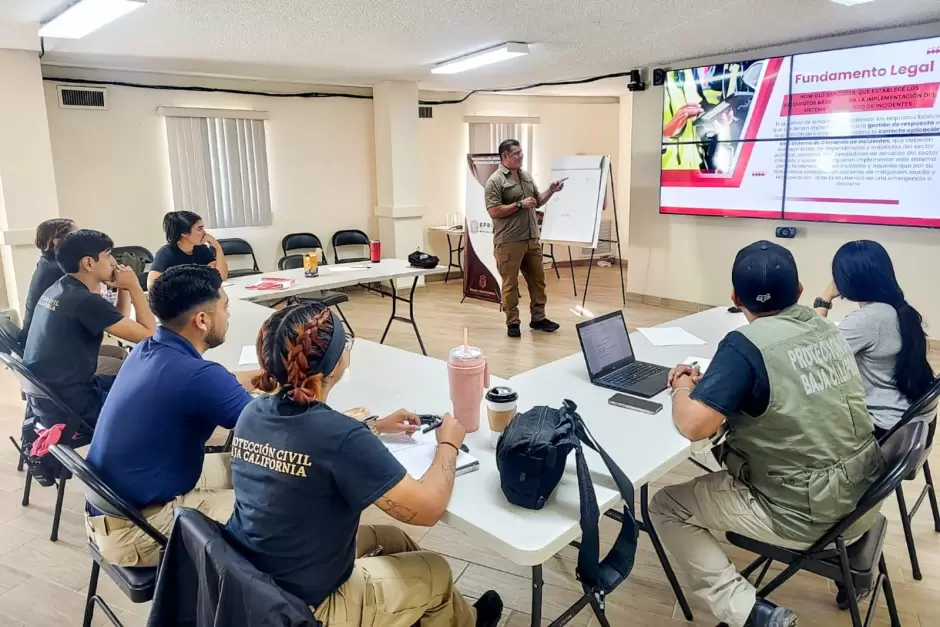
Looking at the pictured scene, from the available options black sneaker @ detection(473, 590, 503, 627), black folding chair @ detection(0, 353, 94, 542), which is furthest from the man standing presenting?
black sneaker @ detection(473, 590, 503, 627)

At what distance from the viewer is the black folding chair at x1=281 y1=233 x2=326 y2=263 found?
276 inches

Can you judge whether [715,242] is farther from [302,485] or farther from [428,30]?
[302,485]

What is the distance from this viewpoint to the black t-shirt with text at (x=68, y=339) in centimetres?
252

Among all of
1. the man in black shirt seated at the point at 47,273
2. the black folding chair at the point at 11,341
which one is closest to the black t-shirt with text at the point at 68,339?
the black folding chair at the point at 11,341

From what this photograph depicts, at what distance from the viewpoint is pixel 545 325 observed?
559 cm

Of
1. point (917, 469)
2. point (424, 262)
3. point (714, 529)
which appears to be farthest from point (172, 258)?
point (917, 469)

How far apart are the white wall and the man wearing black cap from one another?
19.0 ft

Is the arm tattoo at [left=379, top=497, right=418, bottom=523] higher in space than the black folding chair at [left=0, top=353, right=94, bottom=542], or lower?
higher

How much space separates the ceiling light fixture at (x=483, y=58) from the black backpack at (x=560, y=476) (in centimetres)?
418

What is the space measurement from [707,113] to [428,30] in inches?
104

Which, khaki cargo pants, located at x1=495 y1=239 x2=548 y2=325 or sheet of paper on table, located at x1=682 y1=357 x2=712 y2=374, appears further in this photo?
khaki cargo pants, located at x1=495 y1=239 x2=548 y2=325

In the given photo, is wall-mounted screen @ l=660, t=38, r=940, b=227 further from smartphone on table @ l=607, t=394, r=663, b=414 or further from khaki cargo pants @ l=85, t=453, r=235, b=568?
khaki cargo pants @ l=85, t=453, r=235, b=568

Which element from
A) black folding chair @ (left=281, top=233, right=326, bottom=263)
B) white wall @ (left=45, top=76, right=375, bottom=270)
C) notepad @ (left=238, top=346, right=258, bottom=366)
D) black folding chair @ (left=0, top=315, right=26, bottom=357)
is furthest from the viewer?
black folding chair @ (left=281, top=233, right=326, bottom=263)

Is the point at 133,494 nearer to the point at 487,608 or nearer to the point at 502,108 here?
the point at 487,608
